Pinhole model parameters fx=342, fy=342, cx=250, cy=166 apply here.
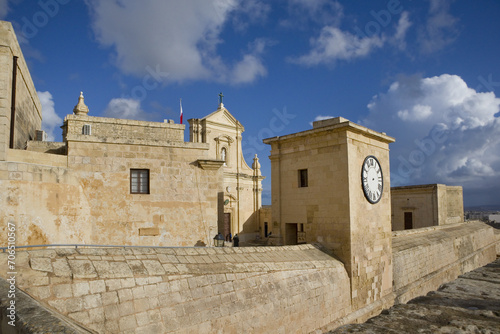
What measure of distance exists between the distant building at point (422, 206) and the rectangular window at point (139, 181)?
810 inches

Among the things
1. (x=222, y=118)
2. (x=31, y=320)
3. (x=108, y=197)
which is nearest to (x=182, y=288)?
(x=31, y=320)

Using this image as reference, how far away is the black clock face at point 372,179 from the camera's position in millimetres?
10131

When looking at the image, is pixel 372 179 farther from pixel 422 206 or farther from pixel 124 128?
pixel 422 206

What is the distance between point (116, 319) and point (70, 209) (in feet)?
19.2

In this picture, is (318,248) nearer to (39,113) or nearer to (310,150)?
(310,150)

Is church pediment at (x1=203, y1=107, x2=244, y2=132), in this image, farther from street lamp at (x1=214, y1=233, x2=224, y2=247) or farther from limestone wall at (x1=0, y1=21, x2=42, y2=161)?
street lamp at (x1=214, y1=233, x2=224, y2=247)

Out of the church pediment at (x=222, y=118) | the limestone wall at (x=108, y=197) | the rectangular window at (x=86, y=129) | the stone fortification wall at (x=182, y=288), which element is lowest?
the stone fortification wall at (x=182, y=288)

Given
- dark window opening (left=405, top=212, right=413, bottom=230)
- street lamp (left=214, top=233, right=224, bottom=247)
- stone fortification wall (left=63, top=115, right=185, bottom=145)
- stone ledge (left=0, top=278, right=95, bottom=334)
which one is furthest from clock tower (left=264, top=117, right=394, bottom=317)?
dark window opening (left=405, top=212, right=413, bottom=230)

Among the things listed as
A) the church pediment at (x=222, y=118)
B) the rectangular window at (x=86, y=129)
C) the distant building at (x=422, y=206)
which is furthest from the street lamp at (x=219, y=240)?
the distant building at (x=422, y=206)

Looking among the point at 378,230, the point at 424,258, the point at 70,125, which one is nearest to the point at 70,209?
the point at 70,125

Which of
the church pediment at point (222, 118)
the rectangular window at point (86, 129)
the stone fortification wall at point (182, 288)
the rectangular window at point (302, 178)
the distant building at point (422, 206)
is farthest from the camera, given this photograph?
the church pediment at point (222, 118)

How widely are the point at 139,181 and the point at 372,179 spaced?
23.9 ft

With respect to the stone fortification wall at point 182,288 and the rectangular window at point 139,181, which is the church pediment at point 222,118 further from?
the stone fortification wall at point 182,288

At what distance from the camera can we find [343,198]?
9430 millimetres
